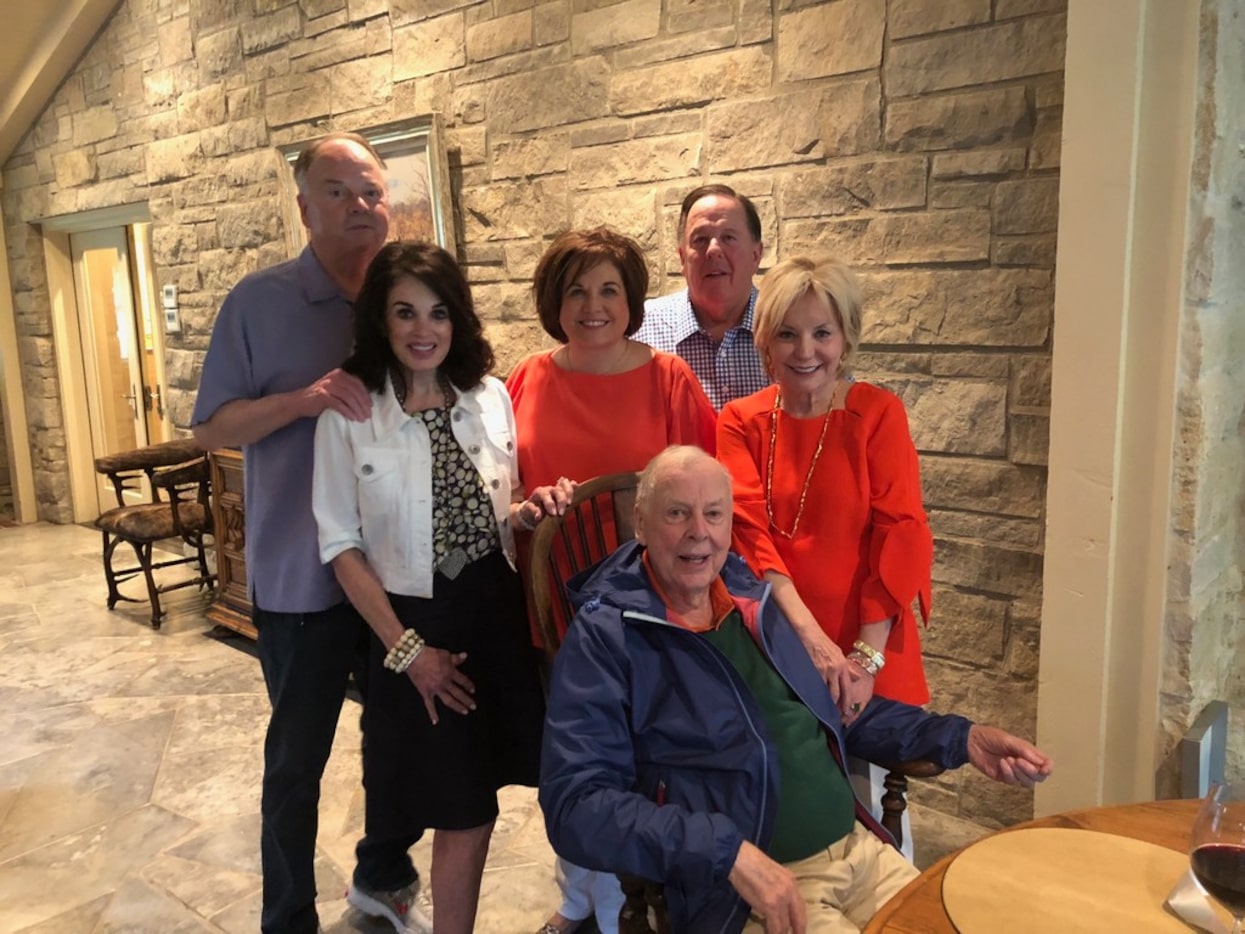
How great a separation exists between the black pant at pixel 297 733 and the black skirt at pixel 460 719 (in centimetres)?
15

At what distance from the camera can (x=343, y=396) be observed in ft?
5.56

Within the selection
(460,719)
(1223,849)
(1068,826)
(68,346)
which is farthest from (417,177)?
(68,346)

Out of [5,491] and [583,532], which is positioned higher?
[583,532]

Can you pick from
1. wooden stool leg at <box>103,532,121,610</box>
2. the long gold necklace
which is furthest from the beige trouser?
wooden stool leg at <box>103,532,121,610</box>

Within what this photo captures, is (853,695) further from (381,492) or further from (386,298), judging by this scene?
(386,298)

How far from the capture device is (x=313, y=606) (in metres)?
1.85

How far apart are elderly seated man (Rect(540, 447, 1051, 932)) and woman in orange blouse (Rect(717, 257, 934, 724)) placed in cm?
13

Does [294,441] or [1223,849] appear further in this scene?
[294,441]

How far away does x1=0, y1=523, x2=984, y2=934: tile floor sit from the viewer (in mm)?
2371

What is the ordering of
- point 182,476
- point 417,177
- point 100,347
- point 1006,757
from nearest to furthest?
point 1006,757, point 417,177, point 182,476, point 100,347

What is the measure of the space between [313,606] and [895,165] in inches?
66.8

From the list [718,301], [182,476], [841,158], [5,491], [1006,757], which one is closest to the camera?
[1006,757]

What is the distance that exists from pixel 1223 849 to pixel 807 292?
100 cm

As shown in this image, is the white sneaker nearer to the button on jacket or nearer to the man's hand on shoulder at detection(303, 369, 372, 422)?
the button on jacket
